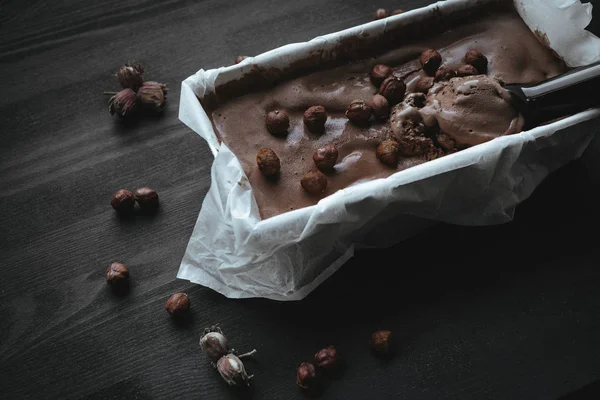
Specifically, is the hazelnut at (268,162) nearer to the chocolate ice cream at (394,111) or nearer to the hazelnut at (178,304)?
the chocolate ice cream at (394,111)

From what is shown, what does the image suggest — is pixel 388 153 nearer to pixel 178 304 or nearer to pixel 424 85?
pixel 424 85

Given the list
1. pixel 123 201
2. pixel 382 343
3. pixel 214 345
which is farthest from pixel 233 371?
pixel 123 201

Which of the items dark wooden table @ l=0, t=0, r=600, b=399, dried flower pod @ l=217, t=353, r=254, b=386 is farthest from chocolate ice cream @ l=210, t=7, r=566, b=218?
dried flower pod @ l=217, t=353, r=254, b=386

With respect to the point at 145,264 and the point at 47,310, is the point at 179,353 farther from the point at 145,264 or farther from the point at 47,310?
the point at 47,310

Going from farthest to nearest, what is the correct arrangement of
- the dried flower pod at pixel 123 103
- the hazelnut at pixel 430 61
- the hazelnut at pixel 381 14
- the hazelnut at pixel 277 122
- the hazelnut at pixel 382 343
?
the hazelnut at pixel 381 14 → the dried flower pod at pixel 123 103 → the hazelnut at pixel 430 61 → the hazelnut at pixel 277 122 → the hazelnut at pixel 382 343

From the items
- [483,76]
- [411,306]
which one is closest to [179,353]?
[411,306]

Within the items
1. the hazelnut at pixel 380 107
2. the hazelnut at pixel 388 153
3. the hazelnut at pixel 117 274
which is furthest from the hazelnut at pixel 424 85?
the hazelnut at pixel 117 274
